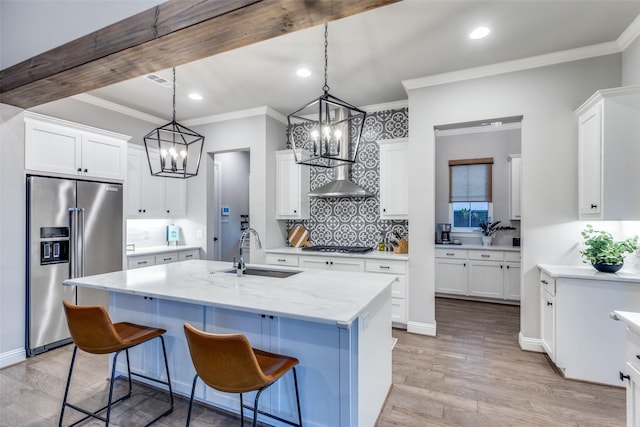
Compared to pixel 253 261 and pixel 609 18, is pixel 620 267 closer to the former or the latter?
pixel 609 18

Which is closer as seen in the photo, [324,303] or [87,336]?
[324,303]

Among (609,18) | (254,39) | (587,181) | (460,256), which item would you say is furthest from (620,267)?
(254,39)

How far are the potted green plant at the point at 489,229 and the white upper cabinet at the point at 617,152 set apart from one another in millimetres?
2597

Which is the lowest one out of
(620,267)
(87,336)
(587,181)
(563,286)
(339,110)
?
(87,336)

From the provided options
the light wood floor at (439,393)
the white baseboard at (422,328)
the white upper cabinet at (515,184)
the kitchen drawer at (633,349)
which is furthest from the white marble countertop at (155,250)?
the white upper cabinet at (515,184)

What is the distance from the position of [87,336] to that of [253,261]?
2667 millimetres

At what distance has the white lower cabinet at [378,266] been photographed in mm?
3707

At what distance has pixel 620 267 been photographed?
254cm

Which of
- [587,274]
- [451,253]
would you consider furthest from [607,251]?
[451,253]

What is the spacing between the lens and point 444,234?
5.48 m

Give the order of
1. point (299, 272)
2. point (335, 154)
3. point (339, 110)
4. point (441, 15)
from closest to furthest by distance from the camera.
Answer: point (335, 154), point (441, 15), point (299, 272), point (339, 110)

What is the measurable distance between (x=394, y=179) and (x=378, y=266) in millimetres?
1166

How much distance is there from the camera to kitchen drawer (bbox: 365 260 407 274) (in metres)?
3.71

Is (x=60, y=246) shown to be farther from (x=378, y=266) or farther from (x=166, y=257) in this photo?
(x=378, y=266)
